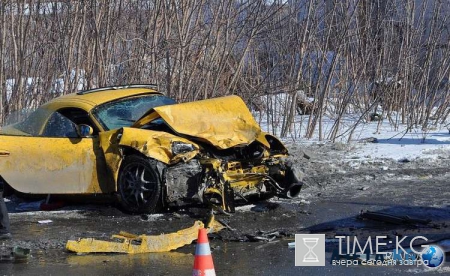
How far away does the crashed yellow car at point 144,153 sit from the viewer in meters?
9.45

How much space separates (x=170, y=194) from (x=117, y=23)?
22.6 feet

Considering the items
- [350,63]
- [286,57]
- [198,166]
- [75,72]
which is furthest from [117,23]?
[198,166]

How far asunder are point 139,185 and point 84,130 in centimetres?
98

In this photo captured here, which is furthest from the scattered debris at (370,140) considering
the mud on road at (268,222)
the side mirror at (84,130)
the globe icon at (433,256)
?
the globe icon at (433,256)

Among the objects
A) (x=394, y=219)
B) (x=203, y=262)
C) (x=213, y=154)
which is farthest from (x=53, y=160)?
(x=203, y=262)

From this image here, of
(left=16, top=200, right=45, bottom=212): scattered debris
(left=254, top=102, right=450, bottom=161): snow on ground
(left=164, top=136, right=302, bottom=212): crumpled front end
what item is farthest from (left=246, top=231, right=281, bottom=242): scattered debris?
(left=254, top=102, right=450, bottom=161): snow on ground

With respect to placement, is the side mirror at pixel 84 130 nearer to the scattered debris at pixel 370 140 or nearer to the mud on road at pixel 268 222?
the mud on road at pixel 268 222

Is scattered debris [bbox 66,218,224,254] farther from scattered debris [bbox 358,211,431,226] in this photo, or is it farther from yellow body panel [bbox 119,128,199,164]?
scattered debris [bbox 358,211,431,226]

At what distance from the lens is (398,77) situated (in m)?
17.7

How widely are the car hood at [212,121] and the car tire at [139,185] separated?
559mm

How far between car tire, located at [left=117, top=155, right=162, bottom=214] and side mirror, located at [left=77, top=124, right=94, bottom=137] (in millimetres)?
587

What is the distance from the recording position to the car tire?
373 inches

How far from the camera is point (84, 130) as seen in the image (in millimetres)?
9875

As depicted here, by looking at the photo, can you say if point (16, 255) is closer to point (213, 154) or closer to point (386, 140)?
point (213, 154)
